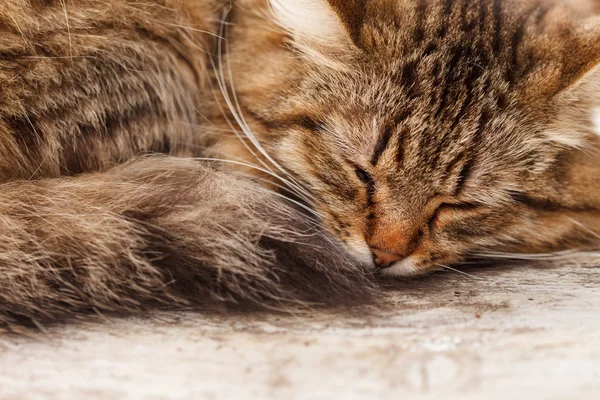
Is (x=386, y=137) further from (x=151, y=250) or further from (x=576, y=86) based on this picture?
(x=151, y=250)

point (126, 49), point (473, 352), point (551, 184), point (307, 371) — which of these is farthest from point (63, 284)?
point (551, 184)

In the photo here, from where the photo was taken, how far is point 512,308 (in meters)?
1.04

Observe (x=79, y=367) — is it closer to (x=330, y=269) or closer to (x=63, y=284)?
(x=63, y=284)

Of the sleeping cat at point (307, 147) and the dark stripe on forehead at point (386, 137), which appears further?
the dark stripe on forehead at point (386, 137)

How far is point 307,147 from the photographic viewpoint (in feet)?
4.15

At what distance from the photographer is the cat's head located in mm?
1161

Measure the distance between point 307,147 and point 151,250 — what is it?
0.43m

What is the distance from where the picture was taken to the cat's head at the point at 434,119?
1.16m

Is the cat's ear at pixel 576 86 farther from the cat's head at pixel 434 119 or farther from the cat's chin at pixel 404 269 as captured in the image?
the cat's chin at pixel 404 269

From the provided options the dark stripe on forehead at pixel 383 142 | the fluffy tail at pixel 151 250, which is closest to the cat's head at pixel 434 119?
the dark stripe on forehead at pixel 383 142

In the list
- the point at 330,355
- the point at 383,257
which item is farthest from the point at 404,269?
the point at 330,355

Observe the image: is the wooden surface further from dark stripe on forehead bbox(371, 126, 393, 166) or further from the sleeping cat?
dark stripe on forehead bbox(371, 126, 393, 166)

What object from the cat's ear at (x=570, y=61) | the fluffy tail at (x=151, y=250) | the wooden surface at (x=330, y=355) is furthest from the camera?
the cat's ear at (x=570, y=61)

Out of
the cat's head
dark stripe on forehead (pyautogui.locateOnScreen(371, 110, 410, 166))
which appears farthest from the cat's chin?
dark stripe on forehead (pyautogui.locateOnScreen(371, 110, 410, 166))
